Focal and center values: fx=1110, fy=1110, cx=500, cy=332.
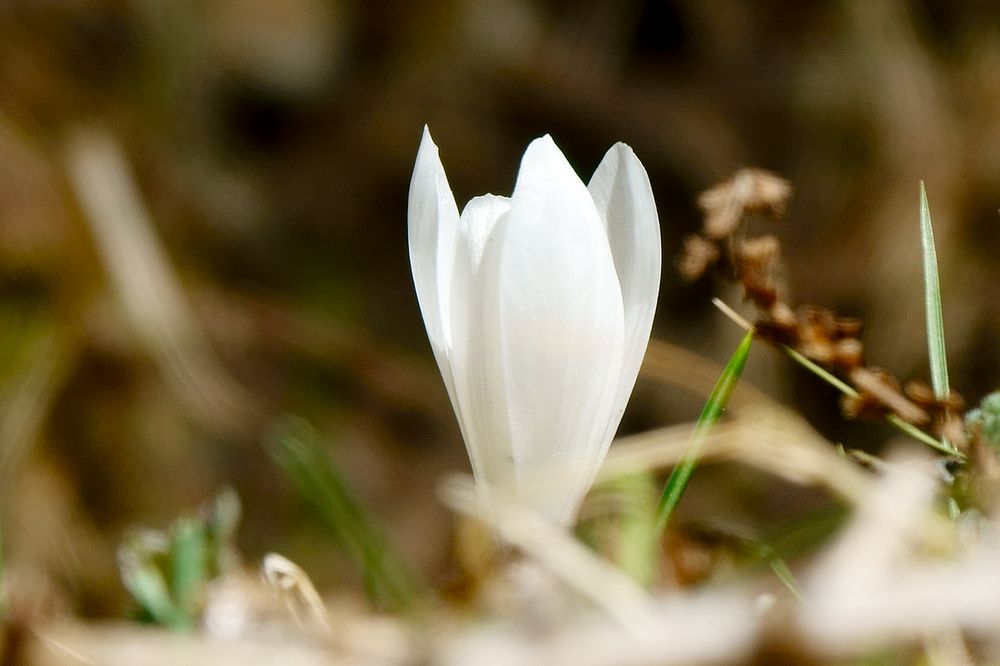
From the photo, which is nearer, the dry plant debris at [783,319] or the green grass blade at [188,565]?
the dry plant debris at [783,319]

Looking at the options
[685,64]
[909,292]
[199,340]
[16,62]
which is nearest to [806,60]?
[685,64]

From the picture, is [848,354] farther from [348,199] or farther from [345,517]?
[348,199]

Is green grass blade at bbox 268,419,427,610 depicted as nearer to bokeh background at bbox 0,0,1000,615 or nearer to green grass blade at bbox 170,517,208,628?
green grass blade at bbox 170,517,208,628

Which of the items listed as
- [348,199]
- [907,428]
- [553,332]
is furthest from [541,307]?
[348,199]

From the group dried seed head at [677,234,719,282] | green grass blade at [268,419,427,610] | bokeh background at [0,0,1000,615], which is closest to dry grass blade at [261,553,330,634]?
green grass blade at [268,419,427,610]

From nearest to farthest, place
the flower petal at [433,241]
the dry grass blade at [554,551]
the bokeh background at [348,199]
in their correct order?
the dry grass blade at [554,551] → the flower petal at [433,241] → the bokeh background at [348,199]

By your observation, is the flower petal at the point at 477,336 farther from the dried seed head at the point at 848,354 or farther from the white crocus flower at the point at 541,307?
the dried seed head at the point at 848,354

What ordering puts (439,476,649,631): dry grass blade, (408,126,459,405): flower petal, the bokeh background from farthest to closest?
the bokeh background → (408,126,459,405): flower petal → (439,476,649,631): dry grass blade

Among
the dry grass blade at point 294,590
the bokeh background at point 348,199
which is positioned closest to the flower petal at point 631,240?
the dry grass blade at point 294,590
